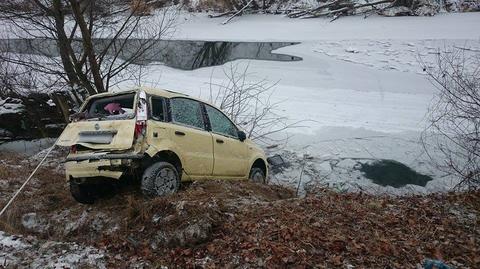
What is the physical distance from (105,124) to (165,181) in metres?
1.15

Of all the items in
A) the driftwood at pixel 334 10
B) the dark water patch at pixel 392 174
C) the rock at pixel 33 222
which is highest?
the driftwood at pixel 334 10

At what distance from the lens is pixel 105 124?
6367 millimetres

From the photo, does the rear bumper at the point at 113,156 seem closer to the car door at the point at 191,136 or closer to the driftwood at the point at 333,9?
the car door at the point at 191,136

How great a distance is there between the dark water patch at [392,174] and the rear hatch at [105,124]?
22.0ft

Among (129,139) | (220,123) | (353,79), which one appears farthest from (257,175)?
(353,79)

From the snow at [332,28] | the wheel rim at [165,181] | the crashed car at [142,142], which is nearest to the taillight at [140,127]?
the crashed car at [142,142]

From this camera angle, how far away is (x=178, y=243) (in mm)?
5461

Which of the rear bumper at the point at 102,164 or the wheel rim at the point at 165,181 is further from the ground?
the rear bumper at the point at 102,164

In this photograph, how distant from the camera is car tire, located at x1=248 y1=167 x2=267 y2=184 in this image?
8906 millimetres

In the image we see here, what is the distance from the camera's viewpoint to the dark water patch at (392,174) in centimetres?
1093

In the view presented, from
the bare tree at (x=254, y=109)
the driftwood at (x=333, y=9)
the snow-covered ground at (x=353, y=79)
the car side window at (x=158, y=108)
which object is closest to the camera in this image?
the car side window at (x=158, y=108)

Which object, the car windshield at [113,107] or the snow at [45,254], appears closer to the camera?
the snow at [45,254]

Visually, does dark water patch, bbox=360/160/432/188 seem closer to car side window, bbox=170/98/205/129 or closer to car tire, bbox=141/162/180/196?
car side window, bbox=170/98/205/129

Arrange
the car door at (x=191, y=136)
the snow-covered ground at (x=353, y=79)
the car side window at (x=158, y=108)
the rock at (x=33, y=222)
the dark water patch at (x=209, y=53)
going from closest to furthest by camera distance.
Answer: the car side window at (x=158, y=108) → the rock at (x=33, y=222) → the car door at (x=191, y=136) → the snow-covered ground at (x=353, y=79) → the dark water patch at (x=209, y=53)
